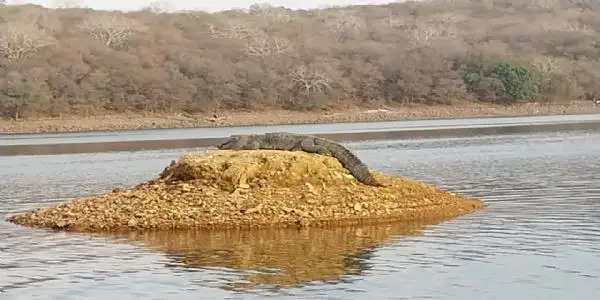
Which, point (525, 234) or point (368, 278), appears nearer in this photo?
point (368, 278)

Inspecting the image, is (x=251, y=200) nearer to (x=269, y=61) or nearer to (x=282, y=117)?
(x=282, y=117)

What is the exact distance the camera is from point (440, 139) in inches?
2168

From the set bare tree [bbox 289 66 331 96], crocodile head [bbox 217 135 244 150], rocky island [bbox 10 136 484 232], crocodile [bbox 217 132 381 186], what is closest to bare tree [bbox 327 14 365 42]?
bare tree [bbox 289 66 331 96]

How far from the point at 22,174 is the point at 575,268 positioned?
89.2ft

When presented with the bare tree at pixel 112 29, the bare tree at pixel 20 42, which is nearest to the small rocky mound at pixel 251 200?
the bare tree at pixel 20 42

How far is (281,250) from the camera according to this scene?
59.1 feet

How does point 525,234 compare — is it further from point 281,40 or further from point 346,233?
point 281,40

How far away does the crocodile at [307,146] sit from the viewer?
75.7 ft

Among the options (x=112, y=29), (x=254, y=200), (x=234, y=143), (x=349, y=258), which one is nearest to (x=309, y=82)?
(x=112, y=29)

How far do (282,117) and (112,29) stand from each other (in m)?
40.5

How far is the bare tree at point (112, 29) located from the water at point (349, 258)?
9535cm

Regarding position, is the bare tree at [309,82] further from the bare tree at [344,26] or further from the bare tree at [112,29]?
the bare tree at [344,26]

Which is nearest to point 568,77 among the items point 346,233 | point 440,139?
point 440,139

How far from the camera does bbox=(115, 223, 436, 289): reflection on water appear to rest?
51.6 ft
